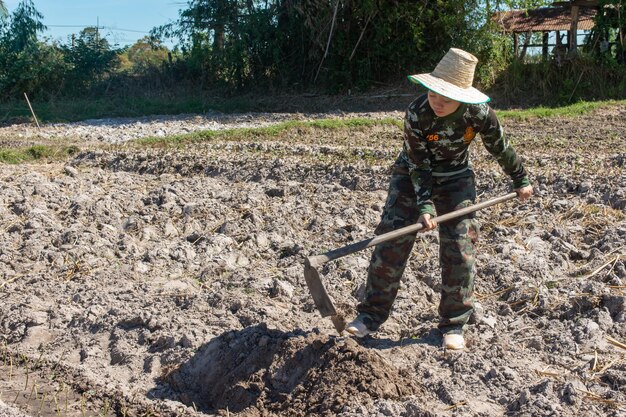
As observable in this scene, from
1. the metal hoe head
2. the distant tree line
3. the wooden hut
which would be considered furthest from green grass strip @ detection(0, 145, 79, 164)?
the wooden hut

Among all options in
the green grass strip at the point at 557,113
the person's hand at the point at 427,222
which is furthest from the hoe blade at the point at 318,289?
the green grass strip at the point at 557,113

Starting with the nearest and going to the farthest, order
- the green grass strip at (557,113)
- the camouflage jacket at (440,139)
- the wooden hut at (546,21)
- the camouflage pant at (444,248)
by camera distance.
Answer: the camouflage jacket at (440,139) → the camouflage pant at (444,248) → the green grass strip at (557,113) → the wooden hut at (546,21)

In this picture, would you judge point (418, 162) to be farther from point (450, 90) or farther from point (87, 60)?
point (87, 60)

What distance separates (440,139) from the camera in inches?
156

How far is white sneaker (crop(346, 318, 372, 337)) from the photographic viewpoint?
4.17 meters

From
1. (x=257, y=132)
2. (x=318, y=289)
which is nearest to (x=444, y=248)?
(x=318, y=289)

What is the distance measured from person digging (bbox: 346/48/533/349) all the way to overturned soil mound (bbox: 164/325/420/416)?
47 centimetres

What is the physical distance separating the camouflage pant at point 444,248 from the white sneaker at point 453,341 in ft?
0.23

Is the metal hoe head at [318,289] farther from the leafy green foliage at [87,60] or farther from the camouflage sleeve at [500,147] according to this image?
the leafy green foliage at [87,60]

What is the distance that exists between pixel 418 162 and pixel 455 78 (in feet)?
1.46

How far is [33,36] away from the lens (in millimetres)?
18562

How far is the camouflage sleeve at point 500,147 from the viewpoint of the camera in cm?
397

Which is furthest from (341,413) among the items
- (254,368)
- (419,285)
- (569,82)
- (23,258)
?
(569,82)

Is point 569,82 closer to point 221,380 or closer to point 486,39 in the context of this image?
point 486,39
